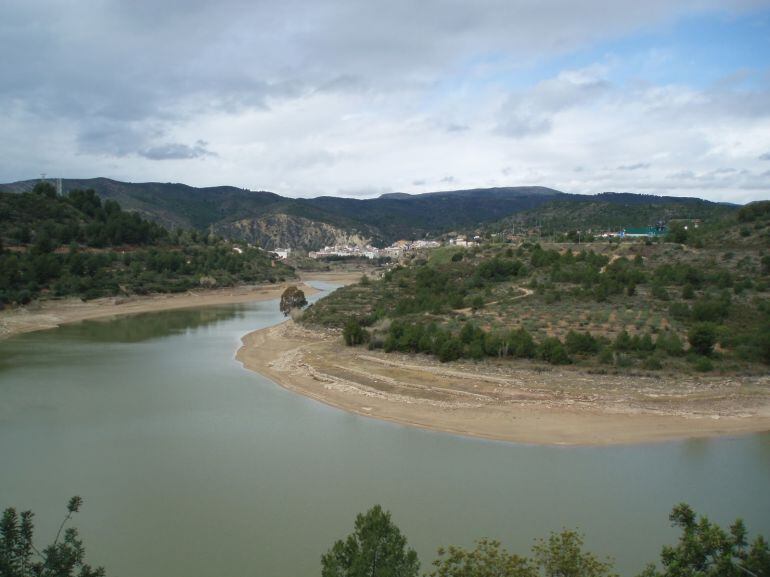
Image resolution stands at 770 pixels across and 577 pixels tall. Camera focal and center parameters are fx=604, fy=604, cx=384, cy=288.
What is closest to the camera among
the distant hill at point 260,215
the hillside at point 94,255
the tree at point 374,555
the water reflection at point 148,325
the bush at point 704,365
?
the tree at point 374,555

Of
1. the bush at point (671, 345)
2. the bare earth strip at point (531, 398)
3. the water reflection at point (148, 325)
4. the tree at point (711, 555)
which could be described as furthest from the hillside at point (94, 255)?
the tree at point (711, 555)

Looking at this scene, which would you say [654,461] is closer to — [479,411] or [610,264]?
[479,411]

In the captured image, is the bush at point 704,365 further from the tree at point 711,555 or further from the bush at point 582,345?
the tree at point 711,555

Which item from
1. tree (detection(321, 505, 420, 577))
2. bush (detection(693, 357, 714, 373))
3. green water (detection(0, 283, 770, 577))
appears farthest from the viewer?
bush (detection(693, 357, 714, 373))

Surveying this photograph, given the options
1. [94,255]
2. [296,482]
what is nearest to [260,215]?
[94,255]

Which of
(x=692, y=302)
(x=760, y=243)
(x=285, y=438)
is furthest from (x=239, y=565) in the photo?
(x=760, y=243)

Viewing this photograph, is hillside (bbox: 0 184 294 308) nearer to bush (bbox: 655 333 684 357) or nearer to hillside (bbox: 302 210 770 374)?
hillside (bbox: 302 210 770 374)

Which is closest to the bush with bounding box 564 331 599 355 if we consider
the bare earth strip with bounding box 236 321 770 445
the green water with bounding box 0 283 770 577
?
the bare earth strip with bounding box 236 321 770 445
